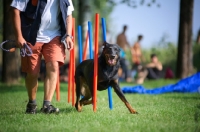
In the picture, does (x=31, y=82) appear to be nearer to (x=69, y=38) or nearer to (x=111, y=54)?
(x=69, y=38)

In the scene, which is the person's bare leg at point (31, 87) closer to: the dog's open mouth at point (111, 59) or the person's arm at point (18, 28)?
the person's arm at point (18, 28)

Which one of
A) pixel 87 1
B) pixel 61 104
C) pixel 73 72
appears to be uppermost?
pixel 87 1

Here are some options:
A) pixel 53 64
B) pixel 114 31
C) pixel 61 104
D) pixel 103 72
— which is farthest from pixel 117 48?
pixel 114 31

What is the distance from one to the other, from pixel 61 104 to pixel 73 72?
2.17ft

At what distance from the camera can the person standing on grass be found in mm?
5926

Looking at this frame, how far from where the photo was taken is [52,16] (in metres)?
6.03

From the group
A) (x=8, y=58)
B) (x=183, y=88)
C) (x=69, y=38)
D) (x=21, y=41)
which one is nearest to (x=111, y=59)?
(x=69, y=38)

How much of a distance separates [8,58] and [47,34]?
8.17 metres

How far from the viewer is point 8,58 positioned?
1388 centimetres

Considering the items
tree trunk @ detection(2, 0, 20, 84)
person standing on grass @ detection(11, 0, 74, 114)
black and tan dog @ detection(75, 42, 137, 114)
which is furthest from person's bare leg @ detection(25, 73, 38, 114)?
tree trunk @ detection(2, 0, 20, 84)

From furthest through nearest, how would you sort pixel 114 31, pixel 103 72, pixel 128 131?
pixel 114 31
pixel 103 72
pixel 128 131

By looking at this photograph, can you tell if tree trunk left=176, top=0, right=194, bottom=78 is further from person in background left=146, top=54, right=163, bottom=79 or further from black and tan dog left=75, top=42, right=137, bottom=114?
black and tan dog left=75, top=42, right=137, bottom=114

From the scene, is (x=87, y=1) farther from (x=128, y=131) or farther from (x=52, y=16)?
(x=128, y=131)

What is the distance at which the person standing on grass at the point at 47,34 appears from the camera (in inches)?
233
